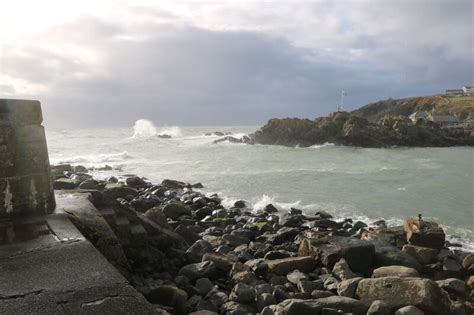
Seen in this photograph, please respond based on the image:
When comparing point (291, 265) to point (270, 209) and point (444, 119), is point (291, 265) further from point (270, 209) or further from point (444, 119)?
A: point (444, 119)

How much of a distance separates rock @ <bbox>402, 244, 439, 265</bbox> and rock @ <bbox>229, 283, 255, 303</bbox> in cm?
436

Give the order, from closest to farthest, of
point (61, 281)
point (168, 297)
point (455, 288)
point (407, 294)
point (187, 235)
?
point (61, 281)
point (168, 297)
point (407, 294)
point (455, 288)
point (187, 235)

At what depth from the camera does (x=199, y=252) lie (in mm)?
7328

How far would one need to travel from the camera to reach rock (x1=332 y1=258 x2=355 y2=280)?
6.88 metres

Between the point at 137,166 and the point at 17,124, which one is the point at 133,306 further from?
the point at 137,166

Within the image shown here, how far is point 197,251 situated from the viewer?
734cm

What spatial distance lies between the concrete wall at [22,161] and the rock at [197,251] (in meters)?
2.68

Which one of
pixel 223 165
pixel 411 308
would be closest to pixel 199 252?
pixel 411 308

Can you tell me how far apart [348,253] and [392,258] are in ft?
3.02

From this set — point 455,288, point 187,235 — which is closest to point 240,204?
point 187,235

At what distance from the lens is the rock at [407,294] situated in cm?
529

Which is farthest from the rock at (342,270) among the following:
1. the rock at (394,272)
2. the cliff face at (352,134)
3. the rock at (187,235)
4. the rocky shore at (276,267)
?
the cliff face at (352,134)

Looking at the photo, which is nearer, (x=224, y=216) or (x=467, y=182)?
(x=224, y=216)

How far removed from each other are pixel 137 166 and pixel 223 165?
639 cm
